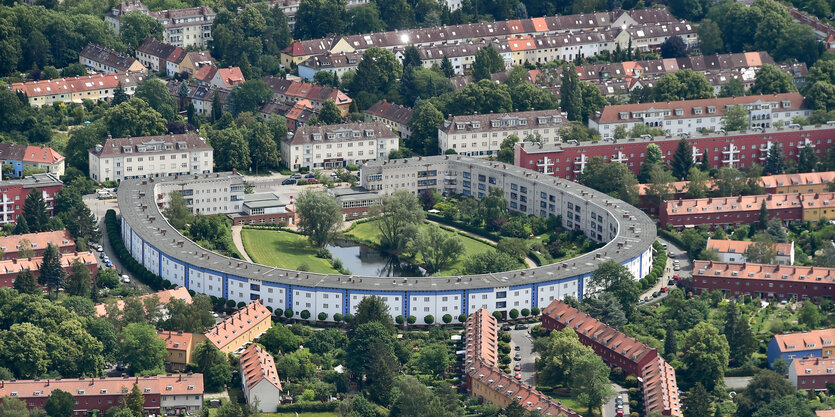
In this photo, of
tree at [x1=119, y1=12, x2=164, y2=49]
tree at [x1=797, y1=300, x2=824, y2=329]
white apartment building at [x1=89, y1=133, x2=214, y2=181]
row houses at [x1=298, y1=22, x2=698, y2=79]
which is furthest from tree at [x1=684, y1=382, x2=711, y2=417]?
tree at [x1=119, y1=12, x2=164, y2=49]

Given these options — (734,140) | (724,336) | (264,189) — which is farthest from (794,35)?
(724,336)

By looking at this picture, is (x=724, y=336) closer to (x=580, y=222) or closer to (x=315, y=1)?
(x=580, y=222)

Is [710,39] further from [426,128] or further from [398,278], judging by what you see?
[398,278]

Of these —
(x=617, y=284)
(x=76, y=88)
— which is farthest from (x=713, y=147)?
(x=76, y=88)

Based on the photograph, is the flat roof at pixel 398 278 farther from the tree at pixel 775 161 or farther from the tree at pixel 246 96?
the tree at pixel 246 96

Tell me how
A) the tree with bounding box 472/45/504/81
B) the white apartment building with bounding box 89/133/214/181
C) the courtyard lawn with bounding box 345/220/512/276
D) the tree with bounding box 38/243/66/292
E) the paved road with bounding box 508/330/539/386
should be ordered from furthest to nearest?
the tree with bounding box 472/45/504/81 < the white apartment building with bounding box 89/133/214/181 < the courtyard lawn with bounding box 345/220/512/276 < the tree with bounding box 38/243/66/292 < the paved road with bounding box 508/330/539/386

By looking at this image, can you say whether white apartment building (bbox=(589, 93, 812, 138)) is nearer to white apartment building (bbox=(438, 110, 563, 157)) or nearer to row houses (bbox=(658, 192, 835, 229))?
white apartment building (bbox=(438, 110, 563, 157))

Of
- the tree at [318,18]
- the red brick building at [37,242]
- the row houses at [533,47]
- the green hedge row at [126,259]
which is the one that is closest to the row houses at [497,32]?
the row houses at [533,47]
